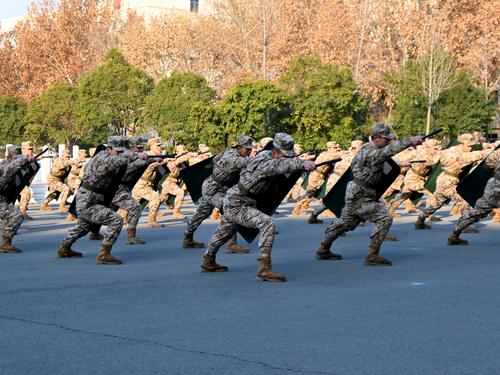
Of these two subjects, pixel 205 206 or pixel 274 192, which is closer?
pixel 274 192

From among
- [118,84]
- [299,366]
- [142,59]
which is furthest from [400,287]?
[142,59]

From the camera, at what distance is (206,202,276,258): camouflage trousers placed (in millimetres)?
10836

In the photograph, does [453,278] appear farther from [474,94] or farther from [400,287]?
[474,94]

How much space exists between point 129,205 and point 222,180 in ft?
8.48

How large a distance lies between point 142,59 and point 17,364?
2084 inches

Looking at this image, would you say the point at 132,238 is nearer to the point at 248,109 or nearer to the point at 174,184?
the point at 174,184

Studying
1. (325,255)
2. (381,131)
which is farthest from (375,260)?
(381,131)

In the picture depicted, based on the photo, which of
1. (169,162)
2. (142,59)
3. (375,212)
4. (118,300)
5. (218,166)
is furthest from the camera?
(142,59)

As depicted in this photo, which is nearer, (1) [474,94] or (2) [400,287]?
(2) [400,287]

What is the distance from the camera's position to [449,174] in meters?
17.8

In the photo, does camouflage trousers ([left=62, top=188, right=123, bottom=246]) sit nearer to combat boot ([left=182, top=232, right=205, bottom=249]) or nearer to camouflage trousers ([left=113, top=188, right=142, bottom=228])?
combat boot ([left=182, top=232, right=205, bottom=249])

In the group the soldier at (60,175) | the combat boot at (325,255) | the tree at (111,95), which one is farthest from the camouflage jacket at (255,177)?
the tree at (111,95)

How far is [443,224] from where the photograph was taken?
742 inches

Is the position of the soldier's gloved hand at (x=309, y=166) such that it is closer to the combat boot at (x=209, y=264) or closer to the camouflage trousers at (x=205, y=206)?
the combat boot at (x=209, y=264)
